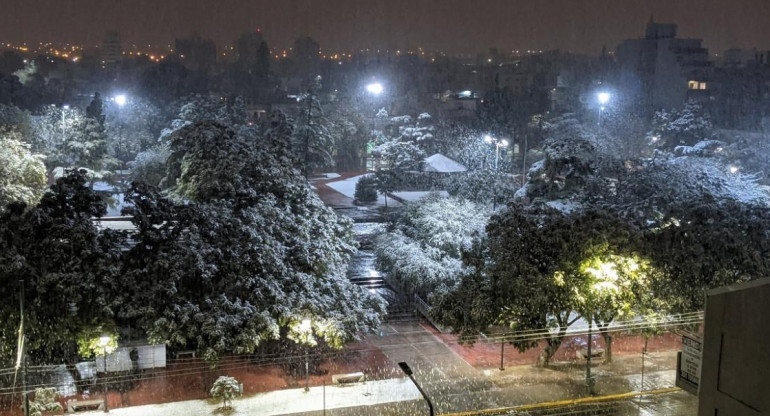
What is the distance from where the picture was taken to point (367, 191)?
1598 inches

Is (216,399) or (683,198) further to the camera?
(683,198)

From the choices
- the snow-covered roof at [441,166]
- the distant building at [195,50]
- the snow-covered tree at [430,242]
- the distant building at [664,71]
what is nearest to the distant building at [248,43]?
the distant building at [195,50]

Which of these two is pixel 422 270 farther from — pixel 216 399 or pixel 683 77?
pixel 683 77

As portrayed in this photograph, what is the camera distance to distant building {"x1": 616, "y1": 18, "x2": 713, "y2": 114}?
6506 centimetres

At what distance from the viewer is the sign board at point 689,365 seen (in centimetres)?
734

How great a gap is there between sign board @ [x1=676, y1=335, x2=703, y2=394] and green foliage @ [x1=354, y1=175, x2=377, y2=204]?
33.0 m

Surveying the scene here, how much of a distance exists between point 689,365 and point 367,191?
3338cm

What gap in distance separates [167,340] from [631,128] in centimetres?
4158

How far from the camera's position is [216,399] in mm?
16375

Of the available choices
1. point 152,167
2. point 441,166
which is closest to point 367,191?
point 441,166

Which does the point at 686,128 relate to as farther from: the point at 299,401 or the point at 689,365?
the point at 689,365

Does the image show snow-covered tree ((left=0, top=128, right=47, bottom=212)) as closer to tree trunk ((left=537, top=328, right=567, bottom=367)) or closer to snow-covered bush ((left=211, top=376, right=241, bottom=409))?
snow-covered bush ((left=211, top=376, right=241, bottom=409))

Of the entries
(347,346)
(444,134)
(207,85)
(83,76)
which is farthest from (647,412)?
(83,76)

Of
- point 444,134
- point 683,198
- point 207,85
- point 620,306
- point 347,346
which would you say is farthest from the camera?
point 207,85
